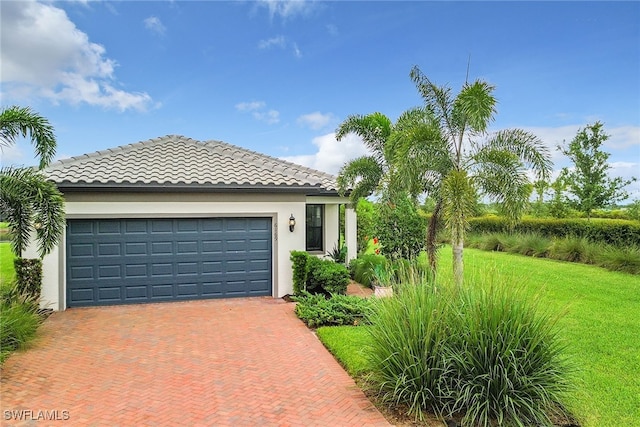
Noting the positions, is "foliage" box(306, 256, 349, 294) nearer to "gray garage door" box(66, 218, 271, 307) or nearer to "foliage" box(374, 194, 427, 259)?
"gray garage door" box(66, 218, 271, 307)

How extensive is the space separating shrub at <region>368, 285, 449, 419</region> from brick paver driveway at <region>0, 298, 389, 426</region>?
0.45 m

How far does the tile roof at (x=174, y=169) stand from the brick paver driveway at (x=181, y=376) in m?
3.62

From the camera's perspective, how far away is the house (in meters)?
11.3

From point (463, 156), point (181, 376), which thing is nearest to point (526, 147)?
point (463, 156)

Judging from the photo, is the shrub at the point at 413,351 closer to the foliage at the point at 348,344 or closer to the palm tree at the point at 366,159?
the foliage at the point at 348,344

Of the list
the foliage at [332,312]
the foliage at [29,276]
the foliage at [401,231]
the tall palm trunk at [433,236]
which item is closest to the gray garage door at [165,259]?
the foliage at [29,276]

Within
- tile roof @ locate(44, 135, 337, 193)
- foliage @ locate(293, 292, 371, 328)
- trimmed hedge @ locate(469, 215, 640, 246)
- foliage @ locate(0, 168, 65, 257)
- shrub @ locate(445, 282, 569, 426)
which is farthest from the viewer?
trimmed hedge @ locate(469, 215, 640, 246)

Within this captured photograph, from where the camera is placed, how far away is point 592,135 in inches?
864

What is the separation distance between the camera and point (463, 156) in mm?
11047

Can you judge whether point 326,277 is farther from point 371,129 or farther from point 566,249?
point 566,249

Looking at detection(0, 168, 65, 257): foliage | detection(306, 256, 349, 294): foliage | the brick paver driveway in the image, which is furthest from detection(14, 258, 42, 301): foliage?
detection(306, 256, 349, 294): foliage

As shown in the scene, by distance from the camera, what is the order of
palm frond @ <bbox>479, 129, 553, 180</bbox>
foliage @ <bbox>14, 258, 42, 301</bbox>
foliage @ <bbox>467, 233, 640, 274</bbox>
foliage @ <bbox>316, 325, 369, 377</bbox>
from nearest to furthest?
foliage @ <bbox>316, 325, 369, 377</bbox> → foliage @ <bbox>14, 258, 42, 301</bbox> → palm frond @ <bbox>479, 129, 553, 180</bbox> → foliage @ <bbox>467, 233, 640, 274</bbox>

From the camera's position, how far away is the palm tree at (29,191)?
349 inches

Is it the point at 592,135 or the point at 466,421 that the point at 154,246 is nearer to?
the point at 466,421
